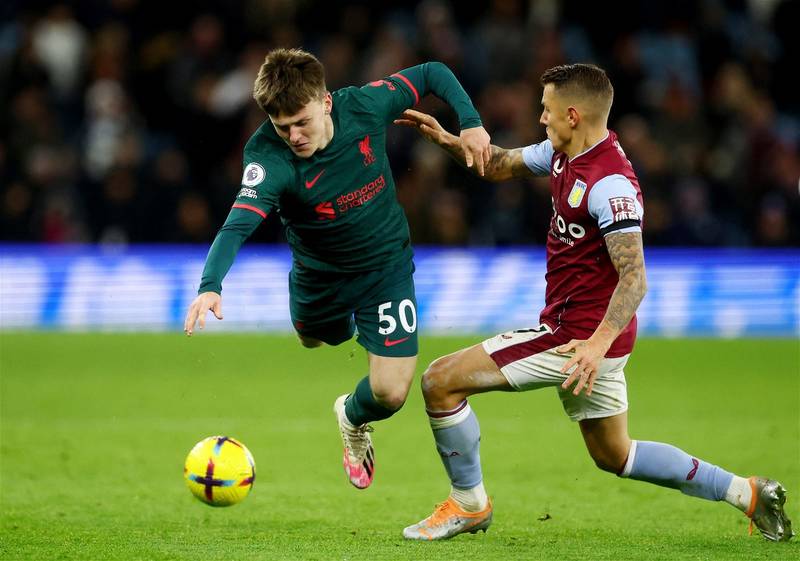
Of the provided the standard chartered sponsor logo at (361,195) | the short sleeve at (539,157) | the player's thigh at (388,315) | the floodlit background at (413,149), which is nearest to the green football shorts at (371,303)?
the player's thigh at (388,315)

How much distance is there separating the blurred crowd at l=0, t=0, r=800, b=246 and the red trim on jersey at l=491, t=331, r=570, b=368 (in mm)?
8631

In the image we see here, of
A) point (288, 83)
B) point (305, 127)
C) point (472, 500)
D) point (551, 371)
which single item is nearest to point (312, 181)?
point (305, 127)

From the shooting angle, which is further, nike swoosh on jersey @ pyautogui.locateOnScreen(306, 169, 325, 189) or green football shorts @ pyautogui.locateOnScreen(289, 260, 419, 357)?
green football shorts @ pyautogui.locateOnScreen(289, 260, 419, 357)

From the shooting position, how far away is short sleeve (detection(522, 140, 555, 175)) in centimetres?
655

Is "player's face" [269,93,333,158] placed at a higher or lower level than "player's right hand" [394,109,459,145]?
lower

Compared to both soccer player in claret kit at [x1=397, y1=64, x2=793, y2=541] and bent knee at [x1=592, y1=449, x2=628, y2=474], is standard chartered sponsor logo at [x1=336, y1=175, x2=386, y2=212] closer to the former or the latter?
soccer player in claret kit at [x1=397, y1=64, x2=793, y2=541]

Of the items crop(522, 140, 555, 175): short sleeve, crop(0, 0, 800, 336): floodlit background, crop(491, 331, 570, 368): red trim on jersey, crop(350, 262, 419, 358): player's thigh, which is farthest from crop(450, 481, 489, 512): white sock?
crop(0, 0, 800, 336): floodlit background

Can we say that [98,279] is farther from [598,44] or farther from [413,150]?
[598,44]

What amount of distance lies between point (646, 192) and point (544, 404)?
4.93m

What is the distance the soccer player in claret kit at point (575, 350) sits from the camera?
5977mm

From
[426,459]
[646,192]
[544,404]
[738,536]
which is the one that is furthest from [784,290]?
[738,536]

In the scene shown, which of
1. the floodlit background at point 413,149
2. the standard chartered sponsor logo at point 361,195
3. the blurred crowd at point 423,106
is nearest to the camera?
the standard chartered sponsor logo at point 361,195

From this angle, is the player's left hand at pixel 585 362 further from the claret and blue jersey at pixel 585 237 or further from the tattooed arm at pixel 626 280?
the claret and blue jersey at pixel 585 237

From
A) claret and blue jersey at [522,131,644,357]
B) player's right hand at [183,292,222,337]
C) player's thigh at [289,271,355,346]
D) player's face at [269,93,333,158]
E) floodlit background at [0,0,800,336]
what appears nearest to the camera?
player's right hand at [183,292,222,337]
